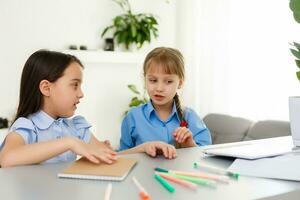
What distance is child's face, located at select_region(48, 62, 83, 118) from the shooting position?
136 centimetres

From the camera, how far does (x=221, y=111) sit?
3705 millimetres

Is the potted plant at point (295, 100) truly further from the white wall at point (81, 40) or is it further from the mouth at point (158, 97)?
the white wall at point (81, 40)

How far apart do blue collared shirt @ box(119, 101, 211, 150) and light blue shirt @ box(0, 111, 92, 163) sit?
0.24 m

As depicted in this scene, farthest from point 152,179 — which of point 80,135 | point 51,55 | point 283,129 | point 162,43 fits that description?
point 162,43

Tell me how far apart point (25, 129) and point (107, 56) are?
93.4 inches

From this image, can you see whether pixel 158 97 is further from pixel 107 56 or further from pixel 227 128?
pixel 107 56

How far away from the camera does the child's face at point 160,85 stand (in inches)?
63.7

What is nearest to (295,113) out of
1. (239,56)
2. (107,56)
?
(239,56)

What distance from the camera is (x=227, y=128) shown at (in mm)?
3176

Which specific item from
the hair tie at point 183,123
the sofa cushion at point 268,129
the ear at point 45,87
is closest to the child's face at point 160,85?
the hair tie at point 183,123

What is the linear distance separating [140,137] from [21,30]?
2.03m

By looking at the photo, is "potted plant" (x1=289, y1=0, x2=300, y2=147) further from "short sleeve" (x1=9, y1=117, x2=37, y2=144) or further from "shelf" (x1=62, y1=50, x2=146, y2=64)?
"shelf" (x1=62, y1=50, x2=146, y2=64)

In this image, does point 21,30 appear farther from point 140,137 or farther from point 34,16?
point 140,137

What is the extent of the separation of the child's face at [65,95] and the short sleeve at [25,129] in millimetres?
135
